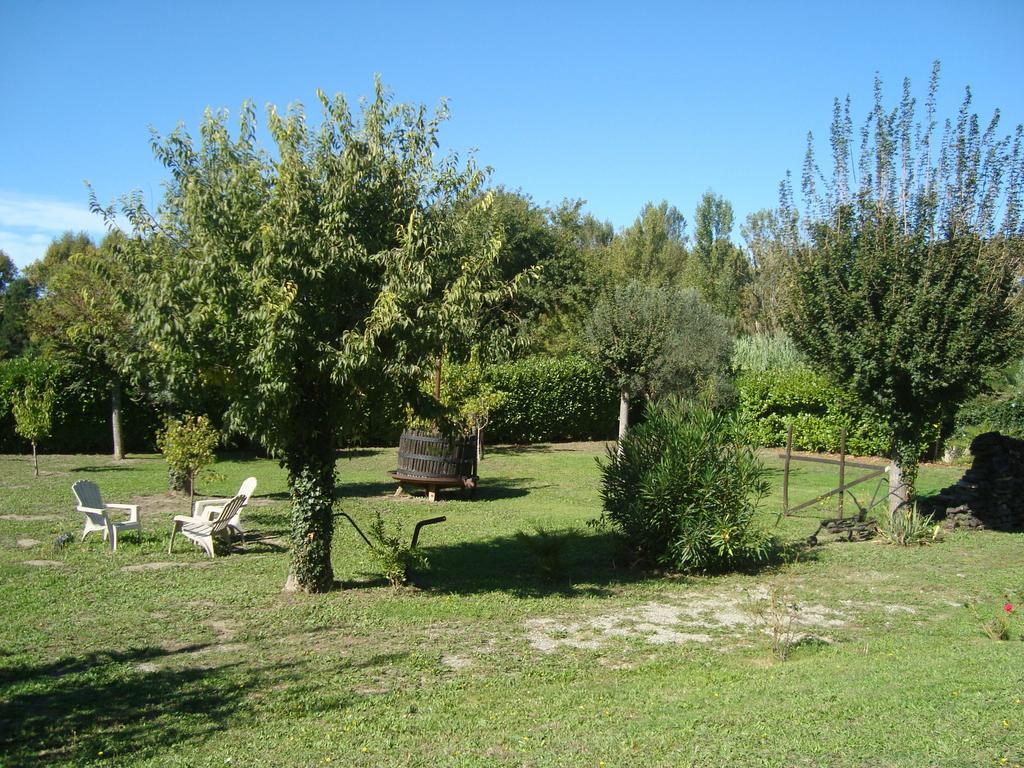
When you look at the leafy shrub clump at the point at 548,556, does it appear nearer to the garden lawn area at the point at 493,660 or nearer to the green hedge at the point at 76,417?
the garden lawn area at the point at 493,660

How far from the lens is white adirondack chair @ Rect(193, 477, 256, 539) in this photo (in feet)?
37.9

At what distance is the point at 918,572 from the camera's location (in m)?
10.4

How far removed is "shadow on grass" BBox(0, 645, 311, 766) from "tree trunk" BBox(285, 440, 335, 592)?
1954mm

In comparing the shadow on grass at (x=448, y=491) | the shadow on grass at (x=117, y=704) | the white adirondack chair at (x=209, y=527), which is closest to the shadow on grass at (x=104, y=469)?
the shadow on grass at (x=448, y=491)

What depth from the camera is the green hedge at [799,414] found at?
24969 mm

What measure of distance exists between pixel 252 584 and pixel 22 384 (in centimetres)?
1691

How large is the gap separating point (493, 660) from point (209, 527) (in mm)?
5643

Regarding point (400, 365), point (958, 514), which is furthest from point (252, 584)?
point (958, 514)

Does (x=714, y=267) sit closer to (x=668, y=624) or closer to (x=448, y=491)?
(x=448, y=491)

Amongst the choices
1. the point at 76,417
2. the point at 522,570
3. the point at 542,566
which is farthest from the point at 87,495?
the point at 76,417

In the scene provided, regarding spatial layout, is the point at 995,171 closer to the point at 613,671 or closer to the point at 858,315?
the point at 858,315

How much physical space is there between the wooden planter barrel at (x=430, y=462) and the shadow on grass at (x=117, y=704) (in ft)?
31.1

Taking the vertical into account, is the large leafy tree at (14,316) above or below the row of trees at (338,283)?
above

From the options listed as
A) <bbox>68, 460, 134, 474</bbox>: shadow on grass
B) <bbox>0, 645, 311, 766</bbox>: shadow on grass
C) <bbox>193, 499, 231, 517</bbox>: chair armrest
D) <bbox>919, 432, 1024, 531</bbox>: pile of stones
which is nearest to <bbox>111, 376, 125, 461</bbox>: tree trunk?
<bbox>68, 460, 134, 474</bbox>: shadow on grass
